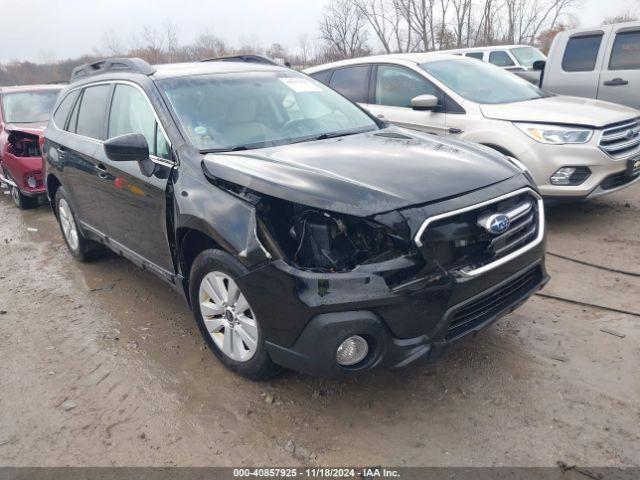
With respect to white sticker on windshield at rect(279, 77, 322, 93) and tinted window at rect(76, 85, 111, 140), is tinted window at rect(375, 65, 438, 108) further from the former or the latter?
tinted window at rect(76, 85, 111, 140)

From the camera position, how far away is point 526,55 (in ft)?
45.1

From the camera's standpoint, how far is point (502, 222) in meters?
2.64

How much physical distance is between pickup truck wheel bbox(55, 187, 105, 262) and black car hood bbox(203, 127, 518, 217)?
2.63 meters

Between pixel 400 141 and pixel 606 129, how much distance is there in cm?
271

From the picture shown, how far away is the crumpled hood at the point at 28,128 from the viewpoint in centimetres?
715

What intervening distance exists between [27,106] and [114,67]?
5.32m

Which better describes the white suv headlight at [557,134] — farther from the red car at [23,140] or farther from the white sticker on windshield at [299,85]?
the red car at [23,140]

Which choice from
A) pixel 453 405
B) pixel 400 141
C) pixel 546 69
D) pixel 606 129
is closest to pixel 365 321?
pixel 453 405

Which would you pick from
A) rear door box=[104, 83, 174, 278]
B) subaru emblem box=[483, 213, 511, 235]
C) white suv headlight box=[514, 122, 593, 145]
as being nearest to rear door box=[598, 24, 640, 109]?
white suv headlight box=[514, 122, 593, 145]

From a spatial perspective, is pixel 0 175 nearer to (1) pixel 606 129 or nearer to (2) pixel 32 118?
(2) pixel 32 118

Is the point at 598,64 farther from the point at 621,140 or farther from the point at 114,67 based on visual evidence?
the point at 114,67

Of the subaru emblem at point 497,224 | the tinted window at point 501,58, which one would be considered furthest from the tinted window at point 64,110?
the tinted window at point 501,58

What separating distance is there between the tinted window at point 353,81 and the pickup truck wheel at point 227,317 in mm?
4104

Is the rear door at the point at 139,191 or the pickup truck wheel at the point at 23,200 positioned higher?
the rear door at the point at 139,191
